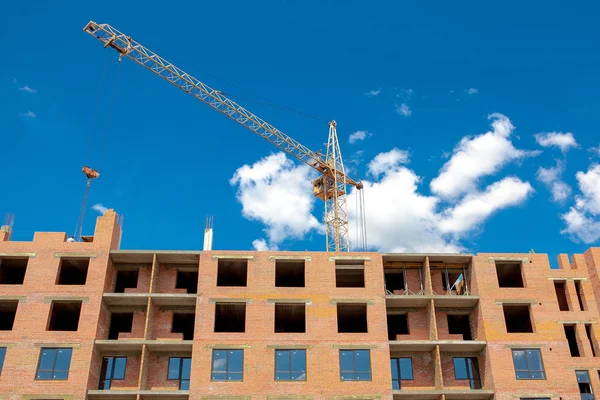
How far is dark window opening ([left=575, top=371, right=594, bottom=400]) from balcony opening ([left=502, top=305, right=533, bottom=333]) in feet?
14.7

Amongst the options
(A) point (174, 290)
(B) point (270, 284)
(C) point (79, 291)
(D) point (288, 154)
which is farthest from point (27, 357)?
(D) point (288, 154)

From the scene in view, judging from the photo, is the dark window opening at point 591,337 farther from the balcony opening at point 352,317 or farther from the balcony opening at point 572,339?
the balcony opening at point 352,317

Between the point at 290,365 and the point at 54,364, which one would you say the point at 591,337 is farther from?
the point at 54,364

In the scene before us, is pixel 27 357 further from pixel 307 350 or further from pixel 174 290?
pixel 307 350

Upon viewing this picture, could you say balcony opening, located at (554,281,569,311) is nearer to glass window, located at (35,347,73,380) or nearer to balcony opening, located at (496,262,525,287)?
balcony opening, located at (496,262,525,287)

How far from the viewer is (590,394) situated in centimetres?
4350

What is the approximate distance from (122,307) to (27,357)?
23.0ft

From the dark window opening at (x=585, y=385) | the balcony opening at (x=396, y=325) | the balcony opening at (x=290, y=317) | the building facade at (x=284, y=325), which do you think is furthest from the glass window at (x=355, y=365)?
the dark window opening at (x=585, y=385)

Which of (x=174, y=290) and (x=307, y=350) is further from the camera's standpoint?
(x=174, y=290)

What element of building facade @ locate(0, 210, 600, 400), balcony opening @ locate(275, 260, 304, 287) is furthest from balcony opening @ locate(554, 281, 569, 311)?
balcony opening @ locate(275, 260, 304, 287)

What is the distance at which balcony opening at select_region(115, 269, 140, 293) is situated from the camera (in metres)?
46.8

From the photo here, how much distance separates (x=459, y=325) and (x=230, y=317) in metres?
17.8

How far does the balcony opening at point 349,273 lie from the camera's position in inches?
1804

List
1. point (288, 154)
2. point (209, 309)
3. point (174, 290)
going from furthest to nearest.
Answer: point (288, 154) < point (174, 290) < point (209, 309)
